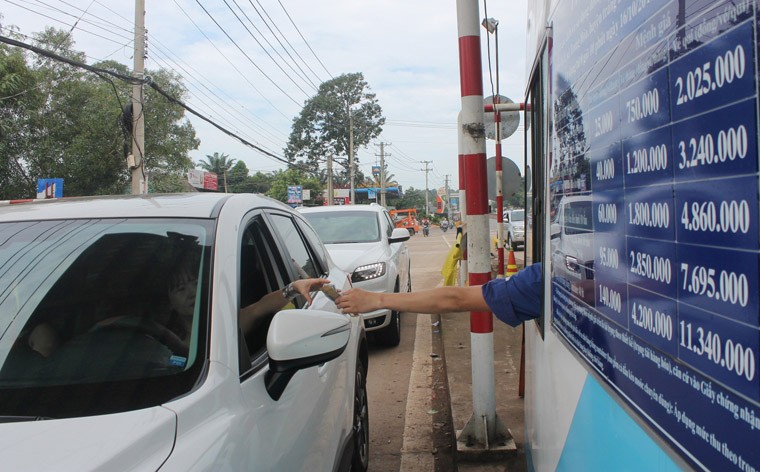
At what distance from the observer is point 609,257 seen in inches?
50.4

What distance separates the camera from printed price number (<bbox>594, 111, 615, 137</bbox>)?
1.28 m

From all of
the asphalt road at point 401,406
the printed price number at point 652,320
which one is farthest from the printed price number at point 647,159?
the asphalt road at point 401,406

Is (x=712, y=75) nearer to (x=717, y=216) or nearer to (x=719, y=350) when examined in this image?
(x=717, y=216)

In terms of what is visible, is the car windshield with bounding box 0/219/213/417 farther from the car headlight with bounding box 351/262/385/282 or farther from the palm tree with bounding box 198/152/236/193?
the palm tree with bounding box 198/152/236/193

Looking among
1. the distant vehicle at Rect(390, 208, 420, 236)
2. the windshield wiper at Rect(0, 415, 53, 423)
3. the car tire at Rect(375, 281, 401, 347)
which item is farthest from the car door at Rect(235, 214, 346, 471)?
the distant vehicle at Rect(390, 208, 420, 236)

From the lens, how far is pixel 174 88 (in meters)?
25.4

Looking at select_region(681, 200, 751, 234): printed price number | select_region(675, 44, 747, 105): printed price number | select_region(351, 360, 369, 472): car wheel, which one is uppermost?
select_region(675, 44, 747, 105): printed price number

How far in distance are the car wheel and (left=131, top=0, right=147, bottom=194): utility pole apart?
42.4ft

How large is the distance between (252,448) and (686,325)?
3.75ft

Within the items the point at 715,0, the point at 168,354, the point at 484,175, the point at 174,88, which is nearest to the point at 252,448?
the point at 168,354

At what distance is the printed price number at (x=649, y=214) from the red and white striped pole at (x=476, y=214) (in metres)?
2.42

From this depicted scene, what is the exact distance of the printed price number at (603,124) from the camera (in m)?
1.28

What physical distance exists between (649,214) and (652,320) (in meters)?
0.20

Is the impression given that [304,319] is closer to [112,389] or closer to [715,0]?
[112,389]
